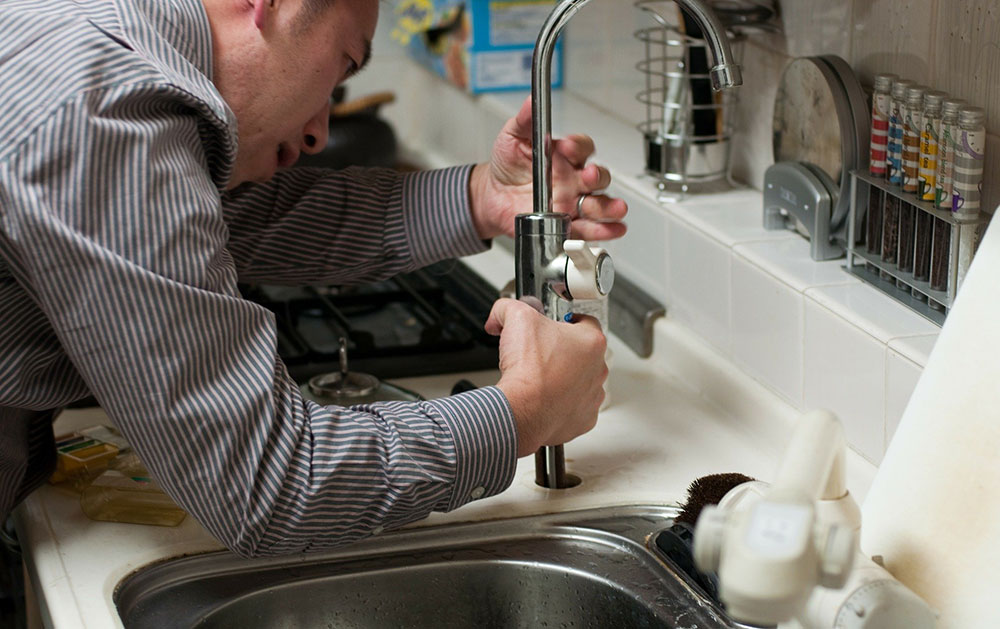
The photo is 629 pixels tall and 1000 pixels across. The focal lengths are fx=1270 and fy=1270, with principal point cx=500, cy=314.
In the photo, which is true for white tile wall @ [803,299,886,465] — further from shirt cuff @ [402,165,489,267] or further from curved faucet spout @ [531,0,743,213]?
shirt cuff @ [402,165,489,267]

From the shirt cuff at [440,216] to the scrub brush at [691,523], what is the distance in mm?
449

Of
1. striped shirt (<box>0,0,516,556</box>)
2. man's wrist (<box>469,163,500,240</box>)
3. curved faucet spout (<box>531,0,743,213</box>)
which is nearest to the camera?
striped shirt (<box>0,0,516,556</box>)

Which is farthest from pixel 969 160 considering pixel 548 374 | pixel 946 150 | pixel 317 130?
pixel 317 130

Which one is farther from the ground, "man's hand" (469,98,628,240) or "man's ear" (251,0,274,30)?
"man's ear" (251,0,274,30)

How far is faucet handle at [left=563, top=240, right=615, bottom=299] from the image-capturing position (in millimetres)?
1062

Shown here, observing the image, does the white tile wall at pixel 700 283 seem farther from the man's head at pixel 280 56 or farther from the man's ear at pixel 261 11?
the man's ear at pixel 261 11

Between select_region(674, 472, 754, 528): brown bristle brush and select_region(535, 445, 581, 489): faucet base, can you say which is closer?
select_region(674, 472, 754, 528): brown bristle brush

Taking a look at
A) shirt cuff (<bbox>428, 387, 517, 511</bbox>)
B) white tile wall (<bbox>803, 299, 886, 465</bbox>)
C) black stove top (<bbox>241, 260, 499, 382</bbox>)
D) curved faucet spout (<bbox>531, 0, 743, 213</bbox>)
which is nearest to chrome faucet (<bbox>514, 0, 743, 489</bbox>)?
curved faucet spout (<bbox>531, 0, 743, 213</bbox>)

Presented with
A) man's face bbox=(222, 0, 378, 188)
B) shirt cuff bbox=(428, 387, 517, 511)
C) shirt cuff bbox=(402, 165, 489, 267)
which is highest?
man's face bbox=(222, 0, 378, 188)

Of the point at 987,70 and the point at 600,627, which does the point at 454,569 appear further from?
the point at 987,70

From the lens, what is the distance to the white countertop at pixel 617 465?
106cm

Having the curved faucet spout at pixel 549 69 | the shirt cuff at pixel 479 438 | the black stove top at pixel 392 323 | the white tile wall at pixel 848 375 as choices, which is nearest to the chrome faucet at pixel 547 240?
the curved faucet spout at pixel 549 69

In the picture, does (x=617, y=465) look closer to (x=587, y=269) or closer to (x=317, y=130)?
(x=587, y=269)

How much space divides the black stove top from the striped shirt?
408 millimetres
